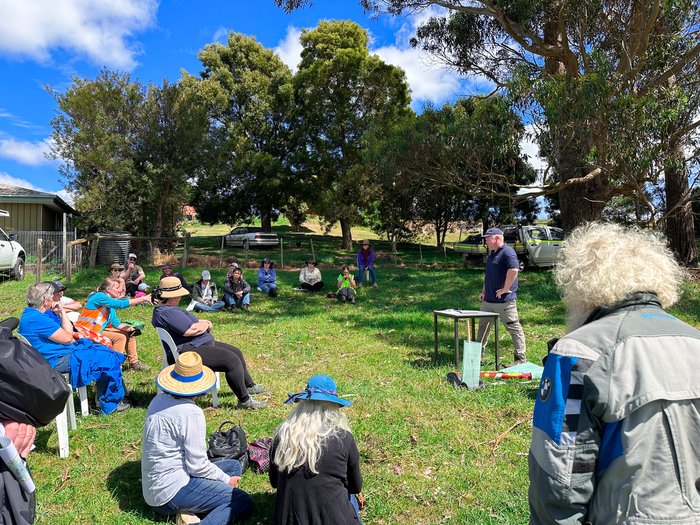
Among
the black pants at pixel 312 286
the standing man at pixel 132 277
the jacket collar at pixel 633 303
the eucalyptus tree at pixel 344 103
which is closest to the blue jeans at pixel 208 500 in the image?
the jacket collar at pixel 633 303

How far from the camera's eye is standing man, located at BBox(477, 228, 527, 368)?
20.5ft

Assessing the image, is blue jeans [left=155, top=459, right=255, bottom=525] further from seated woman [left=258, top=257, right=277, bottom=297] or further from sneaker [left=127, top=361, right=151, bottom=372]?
seated woman [left=258, top=257, right=277, bottom=297]

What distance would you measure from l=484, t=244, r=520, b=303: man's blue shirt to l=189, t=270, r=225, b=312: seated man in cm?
655

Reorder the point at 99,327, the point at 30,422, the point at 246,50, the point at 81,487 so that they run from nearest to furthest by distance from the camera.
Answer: the point at 30,422 → the point at 81,487 → the point at 99,327 → the point at 246,50

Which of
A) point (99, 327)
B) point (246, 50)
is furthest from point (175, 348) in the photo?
point (246, 50)

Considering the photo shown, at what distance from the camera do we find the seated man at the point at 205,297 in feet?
35.9

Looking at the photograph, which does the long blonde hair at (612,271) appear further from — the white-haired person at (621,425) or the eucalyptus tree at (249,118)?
the eucalyptus tree at (249,118)

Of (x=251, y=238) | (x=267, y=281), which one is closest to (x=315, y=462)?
(x=267, y=281)

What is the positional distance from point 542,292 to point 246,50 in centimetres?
2334

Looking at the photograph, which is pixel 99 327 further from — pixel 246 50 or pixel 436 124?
pixel 246 50

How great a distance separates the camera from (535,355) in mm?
7309

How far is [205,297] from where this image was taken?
1129cm

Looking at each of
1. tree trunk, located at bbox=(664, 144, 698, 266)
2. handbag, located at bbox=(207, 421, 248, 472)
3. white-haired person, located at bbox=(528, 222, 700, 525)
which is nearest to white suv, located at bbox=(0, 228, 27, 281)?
handbag, located at bbox=(207, 421, 248, 472)

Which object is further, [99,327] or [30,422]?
[99,327]
